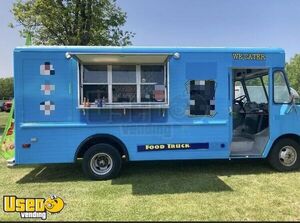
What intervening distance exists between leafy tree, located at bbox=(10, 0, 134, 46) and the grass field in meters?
10.6

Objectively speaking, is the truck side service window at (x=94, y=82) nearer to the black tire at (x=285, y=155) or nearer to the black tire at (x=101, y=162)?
the black tire at (x=101, y=162)

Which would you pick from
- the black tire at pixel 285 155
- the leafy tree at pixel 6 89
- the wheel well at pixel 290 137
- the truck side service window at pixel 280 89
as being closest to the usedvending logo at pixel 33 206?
the black tire at pixel 285 155

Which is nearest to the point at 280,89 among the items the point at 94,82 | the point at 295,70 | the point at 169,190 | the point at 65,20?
the point at 169,190

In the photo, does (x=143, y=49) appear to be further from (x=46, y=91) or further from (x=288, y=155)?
(x=288, y=155)

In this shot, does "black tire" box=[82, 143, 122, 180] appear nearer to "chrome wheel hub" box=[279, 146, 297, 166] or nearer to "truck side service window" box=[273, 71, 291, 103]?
"chrome wheel hub" box=[279, 146, 297, 166]

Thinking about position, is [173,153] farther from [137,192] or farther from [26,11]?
[26,11]

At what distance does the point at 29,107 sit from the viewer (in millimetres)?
5859

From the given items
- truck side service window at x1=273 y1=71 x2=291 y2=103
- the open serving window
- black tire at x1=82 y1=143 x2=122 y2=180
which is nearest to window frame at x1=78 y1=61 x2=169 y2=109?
the open serving window

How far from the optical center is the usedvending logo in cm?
457

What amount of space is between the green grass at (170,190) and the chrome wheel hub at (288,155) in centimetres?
31

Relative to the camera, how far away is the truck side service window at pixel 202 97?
6238 mm

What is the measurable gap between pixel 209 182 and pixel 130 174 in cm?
180

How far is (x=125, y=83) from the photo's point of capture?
6062 millimetres

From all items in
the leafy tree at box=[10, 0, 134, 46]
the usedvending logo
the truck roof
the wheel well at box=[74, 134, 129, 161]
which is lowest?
the usedvending logo
